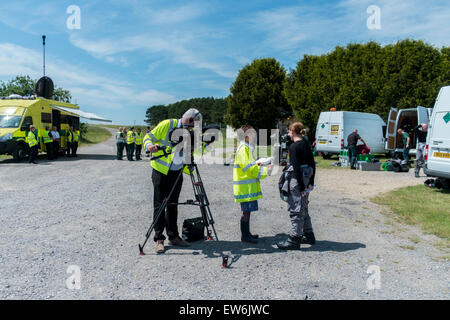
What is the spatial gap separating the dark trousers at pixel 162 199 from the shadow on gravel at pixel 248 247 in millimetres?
275

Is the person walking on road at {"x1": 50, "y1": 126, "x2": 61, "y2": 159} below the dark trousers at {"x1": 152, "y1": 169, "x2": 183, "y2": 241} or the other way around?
the other way around

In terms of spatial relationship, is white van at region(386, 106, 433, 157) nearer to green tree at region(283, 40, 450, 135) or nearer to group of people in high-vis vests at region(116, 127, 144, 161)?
green tree at region(283, 40, 450, 135)

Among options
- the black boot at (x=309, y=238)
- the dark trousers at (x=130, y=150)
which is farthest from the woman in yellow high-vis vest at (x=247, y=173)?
the dark trousers at (x=130, y=150)

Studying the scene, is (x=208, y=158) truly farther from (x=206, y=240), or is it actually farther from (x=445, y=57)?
(x=445, y=57)

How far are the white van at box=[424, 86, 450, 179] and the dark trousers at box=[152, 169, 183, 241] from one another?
7.53 meters

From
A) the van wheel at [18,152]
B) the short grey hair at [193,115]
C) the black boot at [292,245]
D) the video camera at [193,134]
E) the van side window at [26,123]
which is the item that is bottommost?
the black boot at [292,245]

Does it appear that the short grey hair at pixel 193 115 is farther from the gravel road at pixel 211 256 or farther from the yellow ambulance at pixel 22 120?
the yellow ambulance at pixel 22 120

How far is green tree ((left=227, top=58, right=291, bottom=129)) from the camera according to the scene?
4322 cm

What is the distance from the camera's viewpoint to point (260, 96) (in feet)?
140

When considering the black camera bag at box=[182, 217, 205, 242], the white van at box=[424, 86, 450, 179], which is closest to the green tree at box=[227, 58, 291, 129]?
the white van at box=[424, 86, 450, 179]

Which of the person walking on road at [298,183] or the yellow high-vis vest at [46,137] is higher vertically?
the yellow high-vis vest at [46,137]

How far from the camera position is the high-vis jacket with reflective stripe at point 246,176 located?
4984 mm

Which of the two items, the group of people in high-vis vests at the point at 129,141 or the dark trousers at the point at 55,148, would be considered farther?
the dark trousers at the point at 55,148
